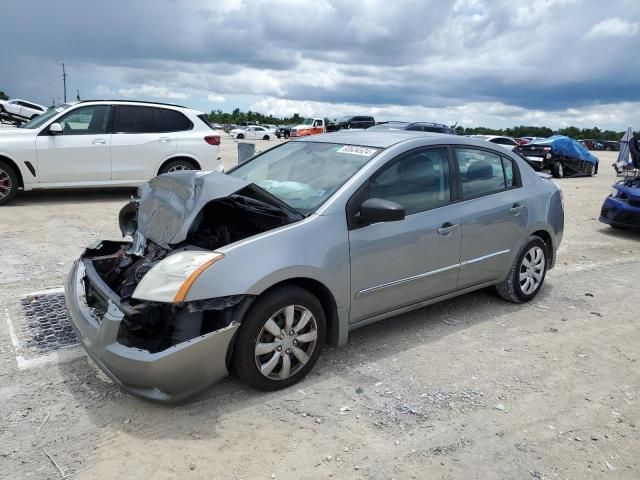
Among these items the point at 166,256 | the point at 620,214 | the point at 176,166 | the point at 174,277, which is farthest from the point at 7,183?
the point at 620,214

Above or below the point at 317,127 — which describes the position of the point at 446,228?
below

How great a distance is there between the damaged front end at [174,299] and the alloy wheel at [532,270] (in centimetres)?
263

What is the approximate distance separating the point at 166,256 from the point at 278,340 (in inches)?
35.0

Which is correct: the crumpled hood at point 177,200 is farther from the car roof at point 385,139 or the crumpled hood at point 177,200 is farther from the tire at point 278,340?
the car roof at point 385,139

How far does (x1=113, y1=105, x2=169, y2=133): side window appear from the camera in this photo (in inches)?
379

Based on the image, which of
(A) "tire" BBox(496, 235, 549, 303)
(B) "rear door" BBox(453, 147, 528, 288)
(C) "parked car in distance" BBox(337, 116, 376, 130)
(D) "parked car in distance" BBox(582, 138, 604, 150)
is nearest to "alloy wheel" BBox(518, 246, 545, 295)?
(A) "tire" BBox(496, 235, 549, 303)

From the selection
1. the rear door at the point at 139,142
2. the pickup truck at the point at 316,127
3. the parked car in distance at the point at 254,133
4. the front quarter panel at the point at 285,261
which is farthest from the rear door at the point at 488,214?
the parked car in distance at the point at 254,133

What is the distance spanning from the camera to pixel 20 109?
34.3 m

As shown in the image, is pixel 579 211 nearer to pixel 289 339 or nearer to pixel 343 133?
pixel 343 133

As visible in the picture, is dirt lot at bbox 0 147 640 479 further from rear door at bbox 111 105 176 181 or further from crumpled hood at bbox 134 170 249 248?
rear door at bbox 111 105 176 181

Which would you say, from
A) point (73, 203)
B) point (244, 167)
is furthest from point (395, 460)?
point (73, 203)

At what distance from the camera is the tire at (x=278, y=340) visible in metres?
3.26

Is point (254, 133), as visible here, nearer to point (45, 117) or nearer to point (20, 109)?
point (20, 109)

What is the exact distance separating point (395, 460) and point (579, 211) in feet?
34.0
